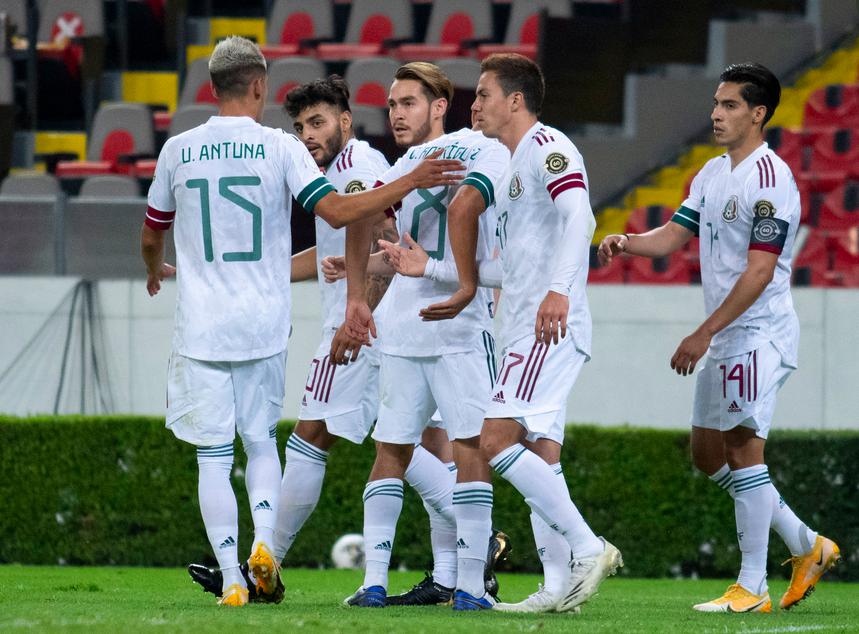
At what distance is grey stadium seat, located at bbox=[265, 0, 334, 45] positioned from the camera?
700 inches

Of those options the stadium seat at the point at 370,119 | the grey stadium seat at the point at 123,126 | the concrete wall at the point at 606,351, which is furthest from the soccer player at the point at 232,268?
the grey stadium seat at the point at 123,126

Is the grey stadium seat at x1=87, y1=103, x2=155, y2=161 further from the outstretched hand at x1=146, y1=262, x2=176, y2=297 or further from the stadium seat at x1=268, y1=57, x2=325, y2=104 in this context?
the outstretched hand at x1=146, y1=262, x2=176, y2=297

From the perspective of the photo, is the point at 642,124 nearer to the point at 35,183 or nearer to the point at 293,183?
the point at 35,183

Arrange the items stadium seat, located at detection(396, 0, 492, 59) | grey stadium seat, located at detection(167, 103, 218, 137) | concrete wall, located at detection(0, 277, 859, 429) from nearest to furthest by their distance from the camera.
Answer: concrete wall, located at detection(0, 277, 859, 429)
grey stadium seat, located at detection(167, 103, 218, 137)
stadium seat, located at detection(396, 0, 492, 59)

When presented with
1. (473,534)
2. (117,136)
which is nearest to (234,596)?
(473,534)

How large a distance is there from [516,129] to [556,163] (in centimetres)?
35

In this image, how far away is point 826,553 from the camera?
Answer: 668cm

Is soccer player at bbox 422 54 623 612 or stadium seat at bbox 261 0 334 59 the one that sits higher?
stadium seat at bbox 261 0 334 59

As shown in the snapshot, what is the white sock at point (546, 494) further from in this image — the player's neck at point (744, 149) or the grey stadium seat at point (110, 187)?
the grey stadium seat at point (110, 187)

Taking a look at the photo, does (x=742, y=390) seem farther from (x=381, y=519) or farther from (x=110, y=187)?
(x=110, y=187)

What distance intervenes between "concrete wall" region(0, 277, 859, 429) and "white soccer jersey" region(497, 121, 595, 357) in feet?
15.4

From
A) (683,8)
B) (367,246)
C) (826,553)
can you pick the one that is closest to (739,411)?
(826,553)

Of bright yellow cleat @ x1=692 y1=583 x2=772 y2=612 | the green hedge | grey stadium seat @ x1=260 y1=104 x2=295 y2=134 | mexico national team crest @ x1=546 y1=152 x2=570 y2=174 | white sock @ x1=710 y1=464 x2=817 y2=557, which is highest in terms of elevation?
grey stadium seat @ x1=260 y1=104 x2=295 y2=134

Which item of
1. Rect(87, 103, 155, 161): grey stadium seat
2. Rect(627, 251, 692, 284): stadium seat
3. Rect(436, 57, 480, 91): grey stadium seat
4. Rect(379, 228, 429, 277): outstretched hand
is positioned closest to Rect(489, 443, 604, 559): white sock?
Rect(379, 228, 429, 277): outstretched hand
